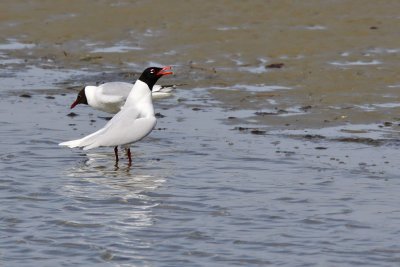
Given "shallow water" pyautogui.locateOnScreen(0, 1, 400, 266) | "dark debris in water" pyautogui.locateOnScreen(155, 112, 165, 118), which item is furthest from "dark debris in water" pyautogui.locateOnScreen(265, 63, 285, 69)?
"dark debris in water" pyautogui.locateOnScreen(155, 112, 165, 118)

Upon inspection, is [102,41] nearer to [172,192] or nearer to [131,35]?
[131,35]

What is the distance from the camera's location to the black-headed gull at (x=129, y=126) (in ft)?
36.4

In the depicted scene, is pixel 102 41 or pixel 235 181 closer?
pixel 235 181

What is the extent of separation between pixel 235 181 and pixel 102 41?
7753mm

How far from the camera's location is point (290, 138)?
11.7m

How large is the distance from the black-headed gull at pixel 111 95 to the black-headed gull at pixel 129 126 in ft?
2.59

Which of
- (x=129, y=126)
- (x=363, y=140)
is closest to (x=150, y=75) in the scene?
(x=129, y=126)

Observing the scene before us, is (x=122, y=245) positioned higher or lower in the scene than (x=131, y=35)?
lower

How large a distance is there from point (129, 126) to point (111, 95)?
1.39 meters

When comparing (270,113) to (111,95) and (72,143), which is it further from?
(72,143)

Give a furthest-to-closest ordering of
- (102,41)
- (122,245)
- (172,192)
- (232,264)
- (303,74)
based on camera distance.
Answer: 1. (102,41)
2. (303,74)
3. (172,192)
4. (122,245)
5. (232,264)

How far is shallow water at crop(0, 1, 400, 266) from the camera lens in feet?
27.3

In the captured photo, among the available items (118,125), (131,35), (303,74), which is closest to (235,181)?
(118,125)

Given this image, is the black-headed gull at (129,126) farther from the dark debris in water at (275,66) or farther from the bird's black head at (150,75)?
the dark debris in water at (275,66)
